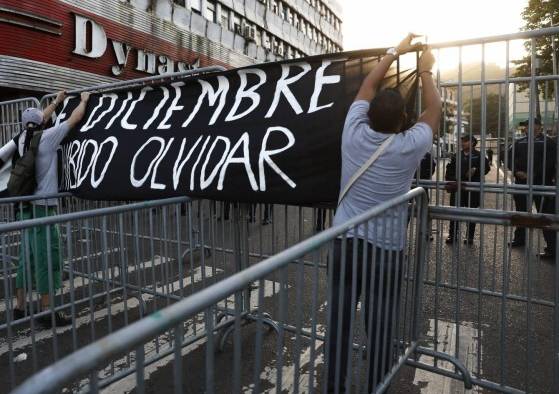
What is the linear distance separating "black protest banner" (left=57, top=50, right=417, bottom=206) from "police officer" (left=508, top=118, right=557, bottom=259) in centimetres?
160

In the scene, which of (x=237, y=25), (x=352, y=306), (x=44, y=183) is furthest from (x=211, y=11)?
(x=352, y=306)

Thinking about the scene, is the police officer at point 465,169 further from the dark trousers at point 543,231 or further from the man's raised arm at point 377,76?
the man's raised arm at point 377,76

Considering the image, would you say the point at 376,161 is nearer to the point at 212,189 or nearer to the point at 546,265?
the point at 212,189

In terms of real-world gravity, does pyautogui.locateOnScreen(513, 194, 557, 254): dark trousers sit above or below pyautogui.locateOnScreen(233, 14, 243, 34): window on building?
below

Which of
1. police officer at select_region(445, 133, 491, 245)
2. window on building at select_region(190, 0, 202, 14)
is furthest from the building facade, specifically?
police officer at select_region(445, 133, 491, 245)

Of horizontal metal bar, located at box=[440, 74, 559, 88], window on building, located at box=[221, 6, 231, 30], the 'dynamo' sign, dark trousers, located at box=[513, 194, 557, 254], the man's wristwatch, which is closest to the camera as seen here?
the man's wristwatch

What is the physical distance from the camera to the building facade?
479 inches

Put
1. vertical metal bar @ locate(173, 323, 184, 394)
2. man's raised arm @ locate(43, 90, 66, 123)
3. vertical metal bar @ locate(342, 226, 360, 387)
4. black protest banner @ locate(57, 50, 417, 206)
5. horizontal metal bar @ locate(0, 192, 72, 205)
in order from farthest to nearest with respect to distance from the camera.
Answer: man's raised arm @ locate(43, 90, 66, 123) → horizontal metal bar @ locate(0, 192, 72, 205) → black protest banner @ locate(57, 50, 417, 206) → vertical metal bar @ locate(342, 226, 360, 387) → vertical metal bar @ locate(173, 323, 184, 394)

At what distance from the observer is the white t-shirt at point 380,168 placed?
247 cm

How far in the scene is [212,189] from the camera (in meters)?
3.57

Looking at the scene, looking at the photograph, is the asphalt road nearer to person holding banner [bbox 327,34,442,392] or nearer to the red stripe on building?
person holding banner [bbox 327,34,442,392]

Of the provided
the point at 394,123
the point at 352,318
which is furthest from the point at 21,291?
the point at 394,123

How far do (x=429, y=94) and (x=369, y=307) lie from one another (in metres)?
1.30

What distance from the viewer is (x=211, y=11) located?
2292 centimetres
